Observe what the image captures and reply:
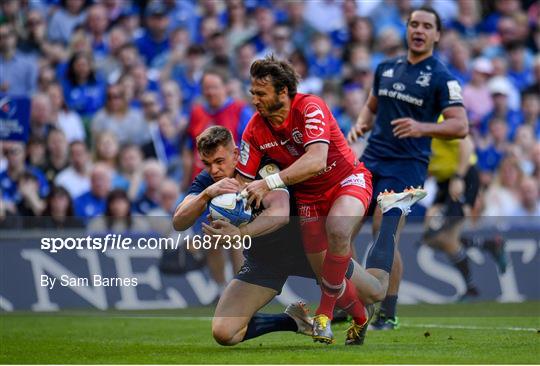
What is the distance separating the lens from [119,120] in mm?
16578

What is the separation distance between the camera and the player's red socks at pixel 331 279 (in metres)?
8.93

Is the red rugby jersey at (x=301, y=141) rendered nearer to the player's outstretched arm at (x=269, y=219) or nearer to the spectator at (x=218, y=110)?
the player's outstretched arm at (x=269, y=219)

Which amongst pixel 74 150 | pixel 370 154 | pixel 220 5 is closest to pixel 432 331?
pixel 370 154

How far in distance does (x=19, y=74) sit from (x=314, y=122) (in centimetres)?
872

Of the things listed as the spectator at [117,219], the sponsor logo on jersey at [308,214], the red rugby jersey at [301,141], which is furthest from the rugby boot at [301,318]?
the spectator at [117,219]

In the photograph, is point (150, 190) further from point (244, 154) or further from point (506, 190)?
point (244, 154)

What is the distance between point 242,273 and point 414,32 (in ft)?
9.60

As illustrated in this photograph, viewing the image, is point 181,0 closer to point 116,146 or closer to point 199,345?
point 116,146

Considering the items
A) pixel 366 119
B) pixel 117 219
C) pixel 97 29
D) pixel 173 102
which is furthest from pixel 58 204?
pixel 366 119

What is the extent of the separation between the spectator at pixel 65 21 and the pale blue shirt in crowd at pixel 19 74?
3.90 feet

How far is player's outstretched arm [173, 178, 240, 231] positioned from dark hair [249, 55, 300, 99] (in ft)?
2.53

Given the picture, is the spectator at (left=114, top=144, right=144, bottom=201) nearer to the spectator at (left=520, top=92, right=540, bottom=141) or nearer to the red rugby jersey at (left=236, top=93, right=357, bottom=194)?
the spectator at (left=520, top=92, right=540, bottom=141)

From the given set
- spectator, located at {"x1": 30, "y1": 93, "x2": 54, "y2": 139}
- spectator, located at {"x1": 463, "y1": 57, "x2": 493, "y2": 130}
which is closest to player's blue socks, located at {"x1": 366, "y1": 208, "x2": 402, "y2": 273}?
spectator, located at {"x1": 30, "y1": 93, "x2": 54, "y2": 139}

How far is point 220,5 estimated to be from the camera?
19.1 metres
